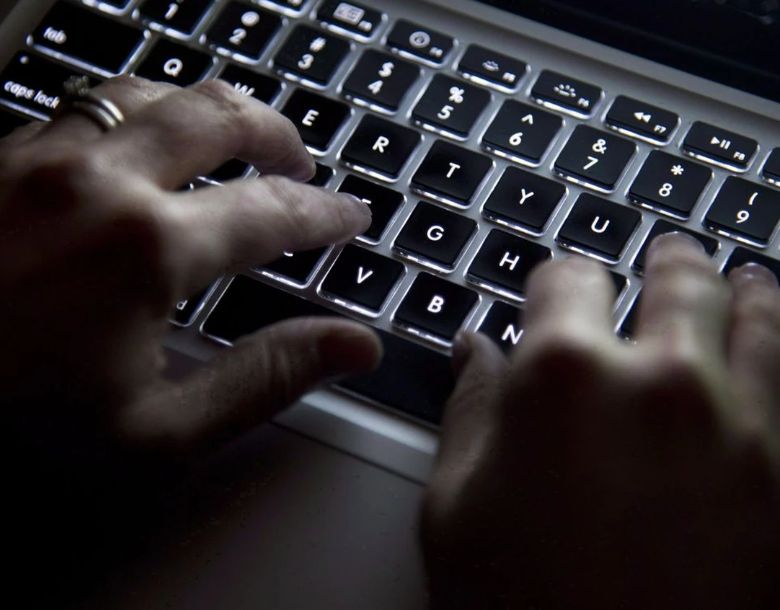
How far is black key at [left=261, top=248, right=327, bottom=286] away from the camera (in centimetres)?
56

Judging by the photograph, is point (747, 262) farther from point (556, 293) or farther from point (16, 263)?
point (16, 263)

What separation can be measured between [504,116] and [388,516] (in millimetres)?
246

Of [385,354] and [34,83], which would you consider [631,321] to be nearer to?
[385,354]

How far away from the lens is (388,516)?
52cm

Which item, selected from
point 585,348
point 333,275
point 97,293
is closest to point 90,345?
point 97,293

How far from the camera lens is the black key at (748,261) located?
22.1 inches

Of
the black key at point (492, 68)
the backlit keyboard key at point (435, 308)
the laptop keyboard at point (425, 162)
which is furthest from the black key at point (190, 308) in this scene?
the black key at point (492, 68)

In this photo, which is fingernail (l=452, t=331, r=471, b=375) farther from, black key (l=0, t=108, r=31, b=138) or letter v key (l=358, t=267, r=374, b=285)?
black key (l=0, t=108, r=31, b=138)

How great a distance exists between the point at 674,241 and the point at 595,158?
0.07 m

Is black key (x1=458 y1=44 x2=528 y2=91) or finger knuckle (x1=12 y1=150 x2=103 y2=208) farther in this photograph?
black key (x1=458 y1=44 x2=528 y2=91)

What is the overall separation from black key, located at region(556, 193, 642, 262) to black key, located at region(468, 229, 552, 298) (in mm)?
18

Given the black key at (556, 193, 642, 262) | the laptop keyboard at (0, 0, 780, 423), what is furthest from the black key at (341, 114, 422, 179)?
the black key at (556, 193, 642, 262)

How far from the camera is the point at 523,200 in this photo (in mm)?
576

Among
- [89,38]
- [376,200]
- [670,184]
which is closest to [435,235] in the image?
[376,200]
